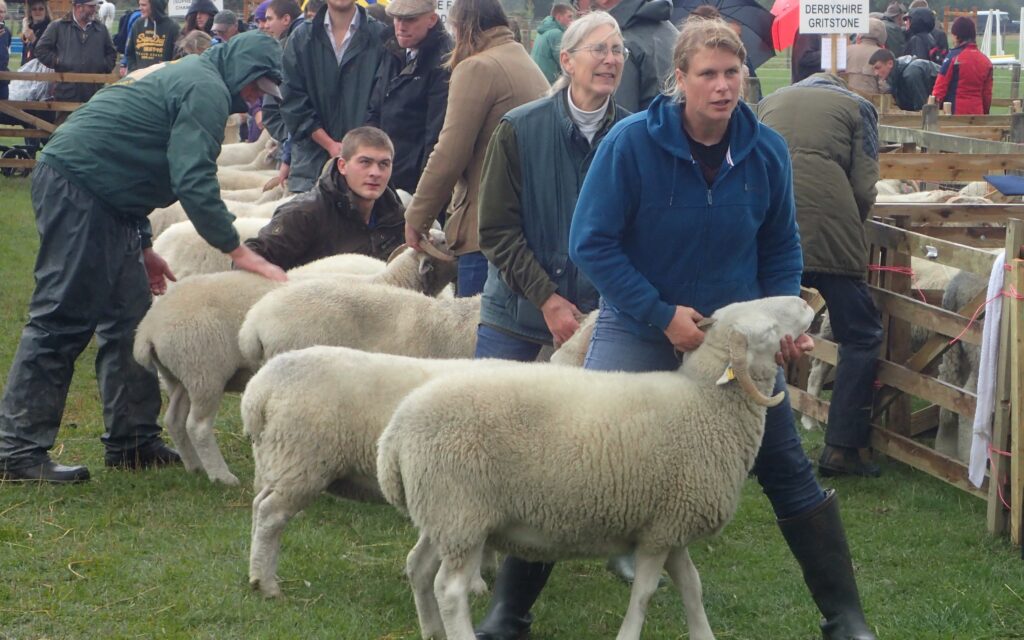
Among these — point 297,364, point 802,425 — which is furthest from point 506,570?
Answer: point 802,425

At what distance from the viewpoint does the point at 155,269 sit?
20.8 ft

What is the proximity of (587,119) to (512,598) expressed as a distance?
1.58m

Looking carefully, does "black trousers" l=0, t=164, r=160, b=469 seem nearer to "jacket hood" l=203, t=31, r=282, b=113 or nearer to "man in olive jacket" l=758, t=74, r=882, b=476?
"jacket hood" l=203, t=31, r=282, b=113

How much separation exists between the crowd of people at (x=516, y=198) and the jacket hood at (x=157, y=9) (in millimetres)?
7342

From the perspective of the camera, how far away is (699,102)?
363 centimetres

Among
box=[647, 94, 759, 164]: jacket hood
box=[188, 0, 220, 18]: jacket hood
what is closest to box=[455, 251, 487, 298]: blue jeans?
box=[647, 94, 759, 164]: jacket hood

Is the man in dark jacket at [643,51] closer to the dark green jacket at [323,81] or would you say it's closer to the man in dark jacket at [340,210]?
the man in dark jacket at [340,210]

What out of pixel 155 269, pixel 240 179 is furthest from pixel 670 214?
pixel 240 179

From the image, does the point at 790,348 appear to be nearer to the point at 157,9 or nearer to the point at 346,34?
the point at 346,34

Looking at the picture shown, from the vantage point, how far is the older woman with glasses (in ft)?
14.3

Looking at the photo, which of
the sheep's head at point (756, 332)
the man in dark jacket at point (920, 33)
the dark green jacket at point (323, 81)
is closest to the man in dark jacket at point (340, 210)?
the dark green jacket at point (323, 81)

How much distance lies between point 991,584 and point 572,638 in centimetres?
163

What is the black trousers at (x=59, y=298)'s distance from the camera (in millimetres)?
5680

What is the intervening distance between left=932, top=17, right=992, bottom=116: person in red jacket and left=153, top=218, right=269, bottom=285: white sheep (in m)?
10.3
